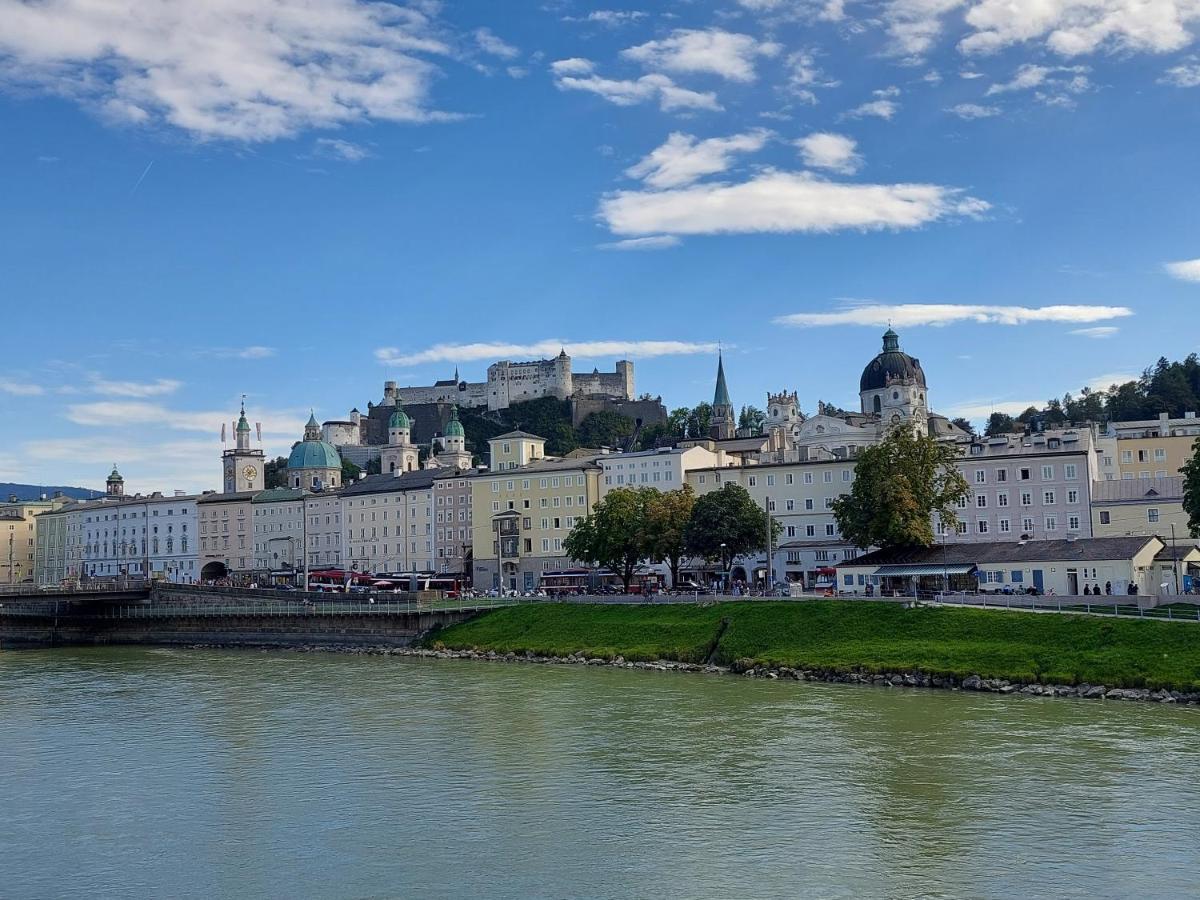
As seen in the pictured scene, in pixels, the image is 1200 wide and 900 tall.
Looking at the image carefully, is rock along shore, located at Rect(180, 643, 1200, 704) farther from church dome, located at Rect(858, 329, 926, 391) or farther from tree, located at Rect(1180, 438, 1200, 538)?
church dome, located at Rect(858, 329, 926, 391)

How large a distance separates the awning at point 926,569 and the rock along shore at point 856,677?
14.3 m

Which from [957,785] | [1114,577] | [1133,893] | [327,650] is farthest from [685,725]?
[327,650]

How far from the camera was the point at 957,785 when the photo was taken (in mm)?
28406

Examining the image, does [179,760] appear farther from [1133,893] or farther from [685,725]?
[1133,893]

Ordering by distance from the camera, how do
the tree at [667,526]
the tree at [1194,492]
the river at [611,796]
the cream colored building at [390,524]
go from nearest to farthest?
the river at [611,796] < the tree at [1194,492] < the tree at [667,526] < the cream colored building at [390,524]

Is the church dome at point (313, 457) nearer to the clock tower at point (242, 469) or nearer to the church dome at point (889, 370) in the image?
the clock tower at point (242, 469)

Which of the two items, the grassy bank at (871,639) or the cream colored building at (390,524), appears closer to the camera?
the grassy bank at (871,639)

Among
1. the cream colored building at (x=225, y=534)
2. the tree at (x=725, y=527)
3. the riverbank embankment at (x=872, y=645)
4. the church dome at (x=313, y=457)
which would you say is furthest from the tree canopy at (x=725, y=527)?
the church dome at (x=313, y=457)

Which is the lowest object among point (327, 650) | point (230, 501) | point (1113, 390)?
point (327, 650)

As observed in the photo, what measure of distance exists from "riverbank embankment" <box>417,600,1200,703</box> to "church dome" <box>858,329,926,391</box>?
6445cm

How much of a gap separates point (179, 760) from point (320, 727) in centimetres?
575

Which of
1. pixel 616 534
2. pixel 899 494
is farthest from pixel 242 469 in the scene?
pixel 899 494

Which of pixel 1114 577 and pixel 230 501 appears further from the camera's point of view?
pixel 230 501

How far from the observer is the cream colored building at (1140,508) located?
221 ft
